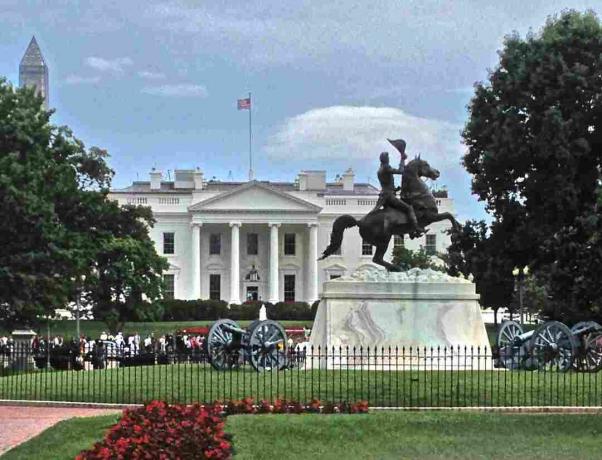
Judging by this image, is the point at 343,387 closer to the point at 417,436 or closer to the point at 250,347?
A: the point at 250,347

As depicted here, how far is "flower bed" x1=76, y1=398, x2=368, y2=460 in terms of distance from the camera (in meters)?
11.8

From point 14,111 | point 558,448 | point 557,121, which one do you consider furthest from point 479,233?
point 558,448

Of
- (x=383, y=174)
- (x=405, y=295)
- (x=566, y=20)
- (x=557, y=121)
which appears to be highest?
(x=566, y=20)

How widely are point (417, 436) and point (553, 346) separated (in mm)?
10127

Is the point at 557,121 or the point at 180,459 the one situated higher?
the point at 557,121

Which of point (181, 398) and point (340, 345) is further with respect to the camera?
point (340, 345)

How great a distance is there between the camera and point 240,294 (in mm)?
94188

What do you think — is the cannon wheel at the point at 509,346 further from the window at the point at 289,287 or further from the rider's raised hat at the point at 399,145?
the window at the point at 289,287

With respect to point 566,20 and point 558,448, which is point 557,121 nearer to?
point 566,20

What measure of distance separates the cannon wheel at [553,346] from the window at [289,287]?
236 feet

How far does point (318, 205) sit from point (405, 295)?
69.7m

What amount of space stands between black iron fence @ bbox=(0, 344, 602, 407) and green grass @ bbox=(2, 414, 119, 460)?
2.90 metres

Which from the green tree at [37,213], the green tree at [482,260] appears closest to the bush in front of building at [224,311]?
the green tree at [37,213]

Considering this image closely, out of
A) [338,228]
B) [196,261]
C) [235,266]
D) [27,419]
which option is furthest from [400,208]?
[196,261]
